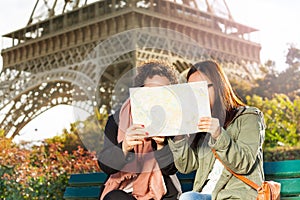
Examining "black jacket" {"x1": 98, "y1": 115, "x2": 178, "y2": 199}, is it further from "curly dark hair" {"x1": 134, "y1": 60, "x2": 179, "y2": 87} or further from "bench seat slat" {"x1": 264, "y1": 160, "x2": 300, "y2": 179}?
"bench seat slat" {"x1": 264, "y1": 160, "x2": 300, "y2": 179}

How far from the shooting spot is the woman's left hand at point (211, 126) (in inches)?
95.7

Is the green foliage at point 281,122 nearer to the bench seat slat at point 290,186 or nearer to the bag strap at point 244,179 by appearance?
the bench seat slat at point 290,186

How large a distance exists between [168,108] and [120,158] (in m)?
0.44

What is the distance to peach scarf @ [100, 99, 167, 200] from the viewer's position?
2946mm

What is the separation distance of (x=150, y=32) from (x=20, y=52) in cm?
646

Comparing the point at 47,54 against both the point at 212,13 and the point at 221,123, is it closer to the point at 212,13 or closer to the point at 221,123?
the point at 212,13

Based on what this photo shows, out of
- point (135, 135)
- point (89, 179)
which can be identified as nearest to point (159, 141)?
point (135, 135)

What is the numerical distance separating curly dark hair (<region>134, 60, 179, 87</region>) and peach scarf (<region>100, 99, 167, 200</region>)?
132 millimetres

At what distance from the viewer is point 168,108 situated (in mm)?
2664

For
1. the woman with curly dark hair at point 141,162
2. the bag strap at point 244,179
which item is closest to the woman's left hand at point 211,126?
the bag strap at point 244,179

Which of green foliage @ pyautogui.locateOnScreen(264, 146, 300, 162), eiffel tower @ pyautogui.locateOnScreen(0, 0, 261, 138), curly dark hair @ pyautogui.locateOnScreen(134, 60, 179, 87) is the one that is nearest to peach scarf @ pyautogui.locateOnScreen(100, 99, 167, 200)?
curly dark hair @ pyautogui.locateOnScreen(134, 60, 179, 87)

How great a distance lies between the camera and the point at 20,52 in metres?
20.9

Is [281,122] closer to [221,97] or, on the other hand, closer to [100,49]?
[100,49]

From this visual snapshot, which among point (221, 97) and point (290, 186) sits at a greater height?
point (221, 97)
